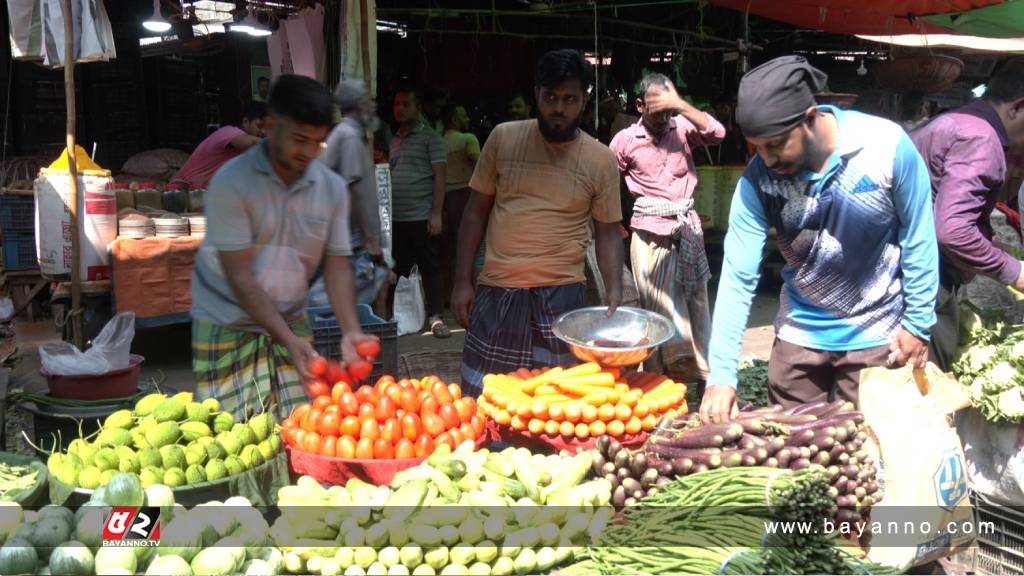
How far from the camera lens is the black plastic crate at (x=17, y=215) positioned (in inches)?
279

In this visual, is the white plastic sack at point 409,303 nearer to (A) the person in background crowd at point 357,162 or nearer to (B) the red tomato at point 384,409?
(B) the red tomato at point 384,409

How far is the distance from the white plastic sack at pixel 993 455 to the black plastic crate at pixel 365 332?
239 cm

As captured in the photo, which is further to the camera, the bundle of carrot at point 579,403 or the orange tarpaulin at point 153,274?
the orange tarpaulin at point 153,274

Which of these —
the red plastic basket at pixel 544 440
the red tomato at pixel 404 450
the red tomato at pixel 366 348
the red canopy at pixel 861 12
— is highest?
the red canopy at pixel 861 12

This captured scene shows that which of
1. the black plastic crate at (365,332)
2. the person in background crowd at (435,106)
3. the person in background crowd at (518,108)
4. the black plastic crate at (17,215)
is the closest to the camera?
the black plastic crate at (365,332)

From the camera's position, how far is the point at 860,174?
2.73 metres

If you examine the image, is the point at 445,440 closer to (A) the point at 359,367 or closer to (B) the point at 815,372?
(A) the point at 359,367

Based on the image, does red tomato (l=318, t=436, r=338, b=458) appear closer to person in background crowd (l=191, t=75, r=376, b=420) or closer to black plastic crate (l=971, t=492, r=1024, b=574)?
person in background crowd (l=191, t=75, r=376, b=420)

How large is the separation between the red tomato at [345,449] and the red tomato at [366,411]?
9cm

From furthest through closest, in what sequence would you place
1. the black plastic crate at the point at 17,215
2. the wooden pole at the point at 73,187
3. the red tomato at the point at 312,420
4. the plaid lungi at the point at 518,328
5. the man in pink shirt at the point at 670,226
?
the black plastic crate at the point at 17,215 < the man in pink shirt at the point at 670,226 < the wooden pole at the point at 73,187 < the plaid lungi at the point at 518,328 < the red tomato at the point at 312,420

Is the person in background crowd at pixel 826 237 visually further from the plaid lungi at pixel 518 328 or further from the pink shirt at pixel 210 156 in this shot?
the pink shirt at pixel 210 156

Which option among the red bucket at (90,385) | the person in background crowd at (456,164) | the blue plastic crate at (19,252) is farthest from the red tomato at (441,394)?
the blue plastic crate at (19,252)

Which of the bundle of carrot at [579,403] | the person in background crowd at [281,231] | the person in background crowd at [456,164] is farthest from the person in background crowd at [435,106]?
the person in background crowd at [281,231]

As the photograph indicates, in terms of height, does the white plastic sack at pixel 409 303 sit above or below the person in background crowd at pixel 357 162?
below
